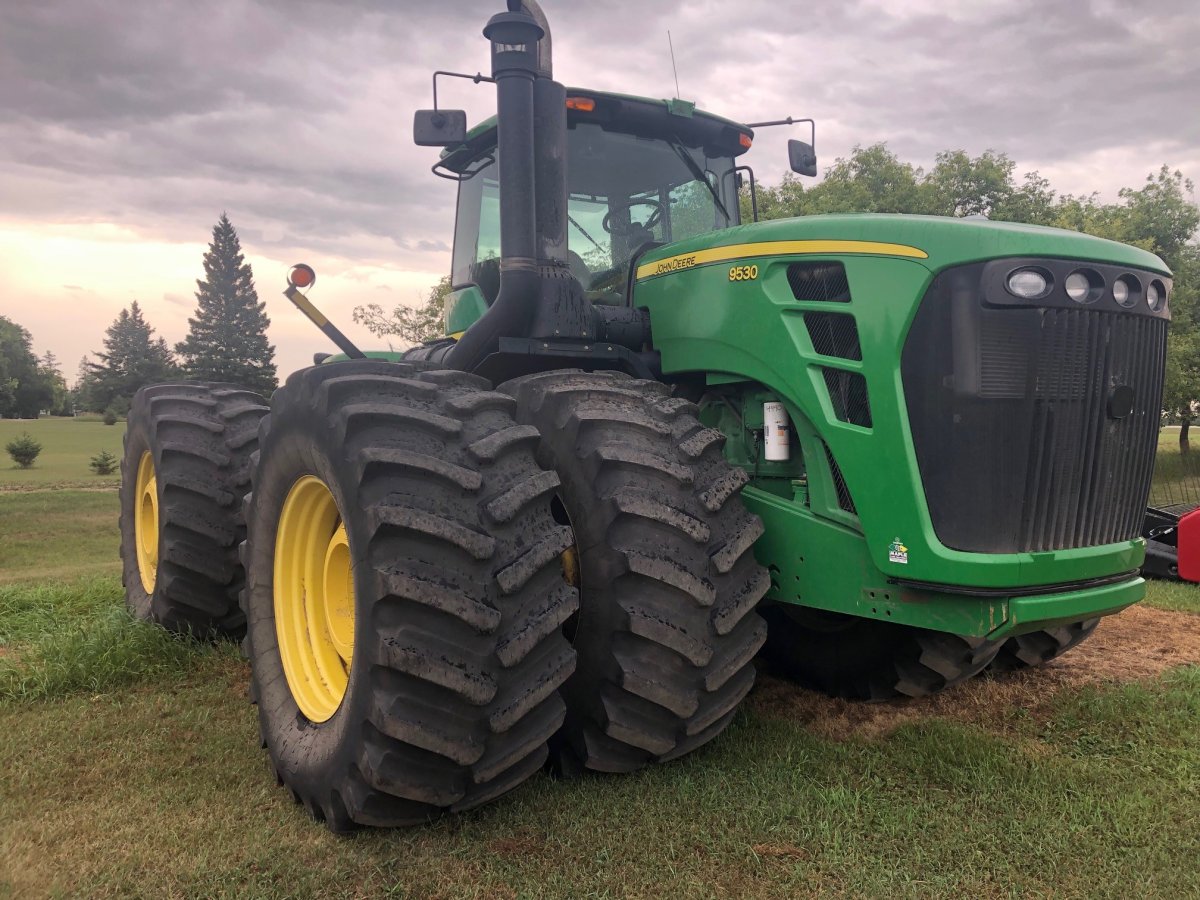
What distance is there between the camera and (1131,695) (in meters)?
3.98

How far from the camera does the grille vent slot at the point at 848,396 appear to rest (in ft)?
10.1

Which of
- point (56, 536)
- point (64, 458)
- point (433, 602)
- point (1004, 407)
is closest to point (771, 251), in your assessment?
point (1004, 407)

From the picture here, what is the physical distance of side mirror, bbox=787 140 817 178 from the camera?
16.6ft

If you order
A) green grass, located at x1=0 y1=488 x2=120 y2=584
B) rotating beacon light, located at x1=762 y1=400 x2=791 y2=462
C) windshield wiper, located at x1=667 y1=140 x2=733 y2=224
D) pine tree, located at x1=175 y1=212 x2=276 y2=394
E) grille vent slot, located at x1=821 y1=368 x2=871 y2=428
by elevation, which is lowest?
green grass, located at x1=0 y1=488 x2=120 y2=584

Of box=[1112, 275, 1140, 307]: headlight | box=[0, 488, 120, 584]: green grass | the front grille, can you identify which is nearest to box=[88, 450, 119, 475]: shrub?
box=[0, 488, 120, 584]: green grass

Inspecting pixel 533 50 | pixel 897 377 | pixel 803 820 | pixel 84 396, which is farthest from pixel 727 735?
pixel 84 396

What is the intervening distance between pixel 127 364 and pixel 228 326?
15629 millimetres

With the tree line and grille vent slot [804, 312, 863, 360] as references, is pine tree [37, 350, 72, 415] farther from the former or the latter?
grille vent slot [804, 312, 863, 360]

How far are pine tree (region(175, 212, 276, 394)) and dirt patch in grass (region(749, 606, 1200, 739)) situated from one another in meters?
55.2

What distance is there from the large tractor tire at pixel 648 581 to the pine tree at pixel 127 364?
207ft

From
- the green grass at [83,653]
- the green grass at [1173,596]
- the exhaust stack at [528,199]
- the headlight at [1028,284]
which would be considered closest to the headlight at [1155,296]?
the headlight at [1028,284]

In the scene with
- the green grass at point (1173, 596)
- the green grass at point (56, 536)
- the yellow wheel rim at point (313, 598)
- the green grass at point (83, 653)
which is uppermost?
the yellow wheel rim at point (313, 598)

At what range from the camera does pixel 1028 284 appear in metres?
2.87

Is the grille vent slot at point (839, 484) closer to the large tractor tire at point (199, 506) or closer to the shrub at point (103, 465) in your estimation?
the large tractor tire at point (199, 506)
